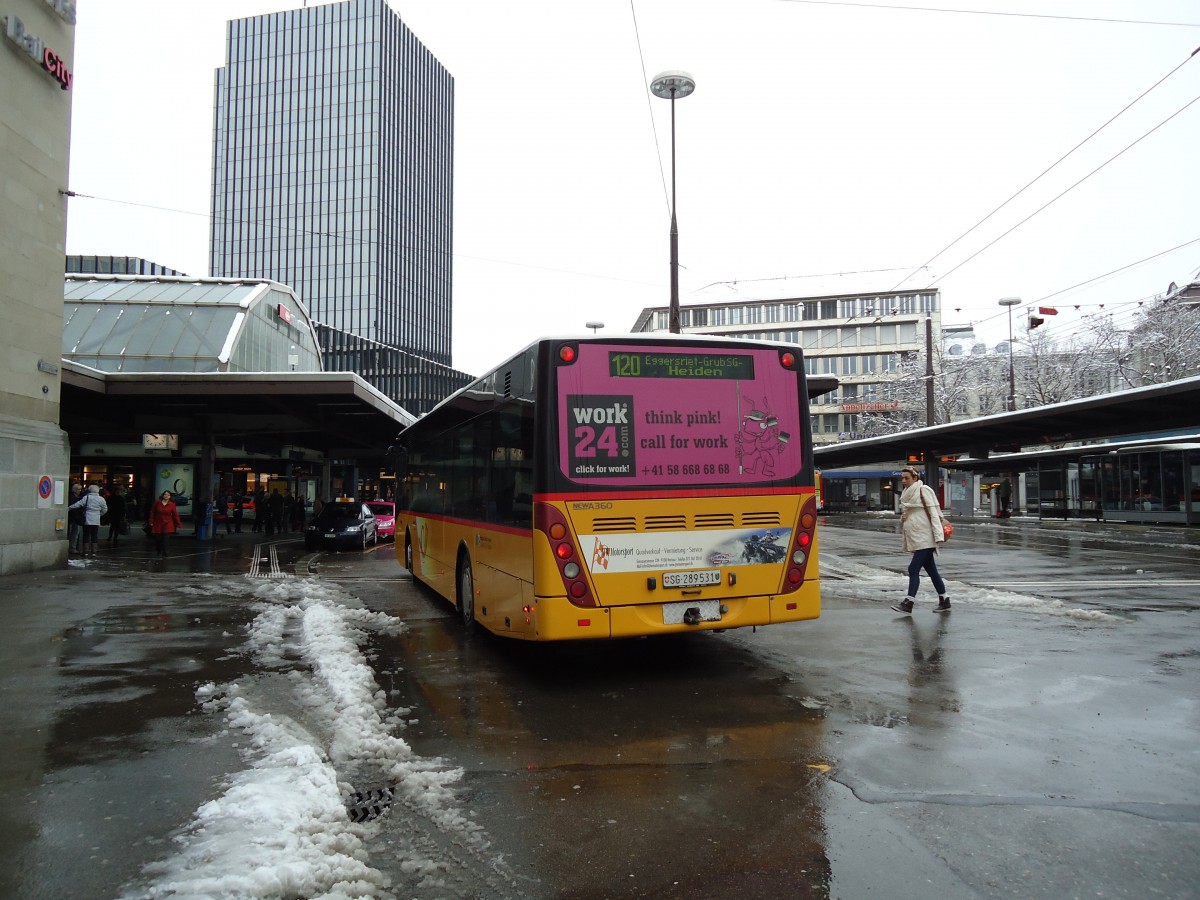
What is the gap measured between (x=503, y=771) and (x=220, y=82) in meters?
148

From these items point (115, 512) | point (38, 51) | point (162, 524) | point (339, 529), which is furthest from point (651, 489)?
point (115, 512)

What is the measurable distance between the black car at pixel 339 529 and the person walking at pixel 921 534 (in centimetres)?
1845

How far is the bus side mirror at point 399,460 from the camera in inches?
626

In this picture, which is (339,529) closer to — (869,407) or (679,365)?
(679,365)

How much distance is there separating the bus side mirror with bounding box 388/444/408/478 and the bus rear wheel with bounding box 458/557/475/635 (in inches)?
230

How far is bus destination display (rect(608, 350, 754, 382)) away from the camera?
7.23 meters

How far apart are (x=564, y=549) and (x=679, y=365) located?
1.92 metres

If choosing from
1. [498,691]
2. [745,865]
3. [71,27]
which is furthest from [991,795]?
[71,27]

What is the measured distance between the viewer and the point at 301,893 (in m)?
3.37

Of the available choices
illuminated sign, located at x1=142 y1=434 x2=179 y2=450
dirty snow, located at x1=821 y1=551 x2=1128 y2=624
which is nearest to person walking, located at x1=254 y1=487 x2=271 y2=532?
illuminated sign, located at x1=142 y1=434 x2=179 y2=450

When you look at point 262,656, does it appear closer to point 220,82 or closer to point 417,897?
point 417,897

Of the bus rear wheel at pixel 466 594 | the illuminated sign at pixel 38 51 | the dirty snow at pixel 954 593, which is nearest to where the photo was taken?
the bus rear wheel at pixel 466 594

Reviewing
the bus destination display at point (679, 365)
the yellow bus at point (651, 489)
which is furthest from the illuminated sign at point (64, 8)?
Answer: the bus destination display at point (679, 365)

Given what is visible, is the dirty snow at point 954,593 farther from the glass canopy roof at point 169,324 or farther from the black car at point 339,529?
the glass canopy roof at point 169,324
